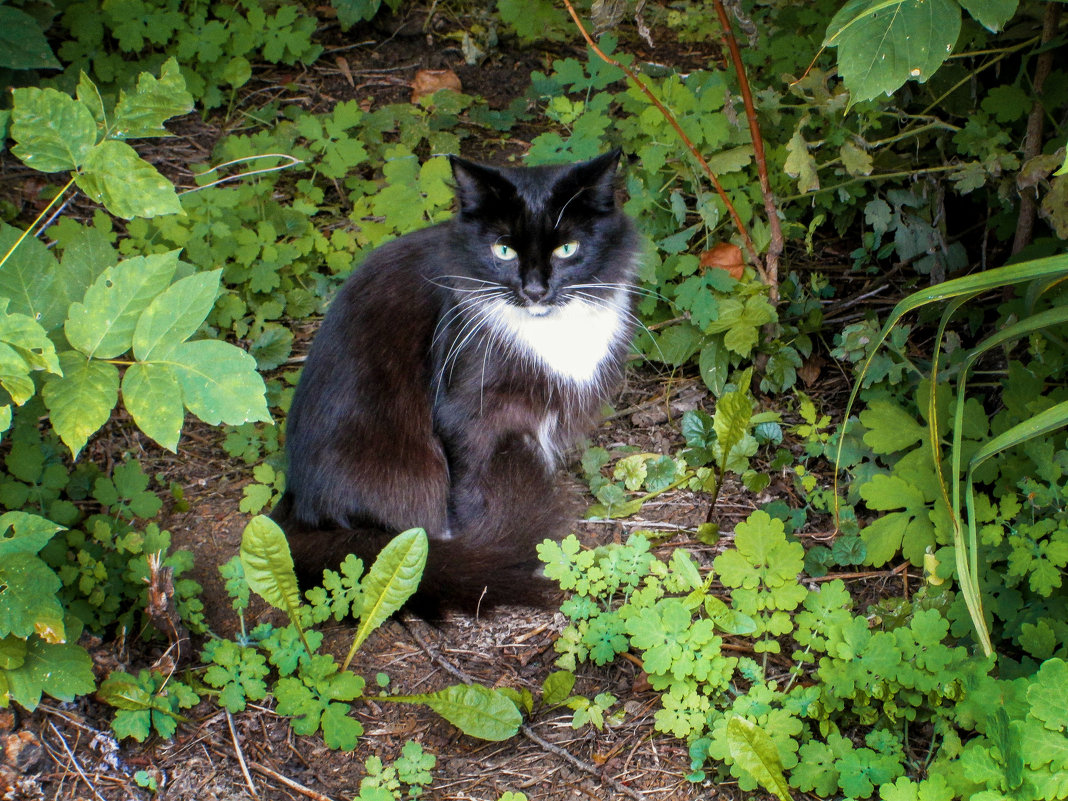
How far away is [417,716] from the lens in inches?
91.1

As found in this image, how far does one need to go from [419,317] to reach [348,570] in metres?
0.86

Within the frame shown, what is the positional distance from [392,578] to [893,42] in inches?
65.1

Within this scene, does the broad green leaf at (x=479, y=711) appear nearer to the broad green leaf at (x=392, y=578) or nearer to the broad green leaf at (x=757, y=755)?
the broad green leaf at (x=392, y=578)

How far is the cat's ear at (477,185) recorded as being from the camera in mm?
2537

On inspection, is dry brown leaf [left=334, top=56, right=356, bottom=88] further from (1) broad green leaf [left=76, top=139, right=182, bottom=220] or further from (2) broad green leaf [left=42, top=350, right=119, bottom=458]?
(2) broad green leaf [left=42, top=350, right=119, bottom=458]

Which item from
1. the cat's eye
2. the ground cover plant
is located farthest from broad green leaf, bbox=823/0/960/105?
the cat's eye

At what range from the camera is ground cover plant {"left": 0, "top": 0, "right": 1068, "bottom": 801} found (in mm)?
1868

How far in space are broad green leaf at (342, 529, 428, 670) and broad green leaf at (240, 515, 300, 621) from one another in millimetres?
181

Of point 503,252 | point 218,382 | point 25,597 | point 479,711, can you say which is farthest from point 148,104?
point 479,711

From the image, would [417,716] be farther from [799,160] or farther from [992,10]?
[992,10]

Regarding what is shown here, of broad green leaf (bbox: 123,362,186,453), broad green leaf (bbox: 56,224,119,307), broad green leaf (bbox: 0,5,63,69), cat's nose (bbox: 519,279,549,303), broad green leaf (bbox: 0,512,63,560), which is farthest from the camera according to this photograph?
broad green leaf (bbox: 0,5,63,69)

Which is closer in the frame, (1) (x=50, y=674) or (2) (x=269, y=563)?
(1) (x=50, y=674)

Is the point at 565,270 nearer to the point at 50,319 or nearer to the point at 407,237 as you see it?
the point at 407,237

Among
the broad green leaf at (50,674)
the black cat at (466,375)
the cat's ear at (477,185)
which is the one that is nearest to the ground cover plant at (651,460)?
the broad green leaf at (50,674)
